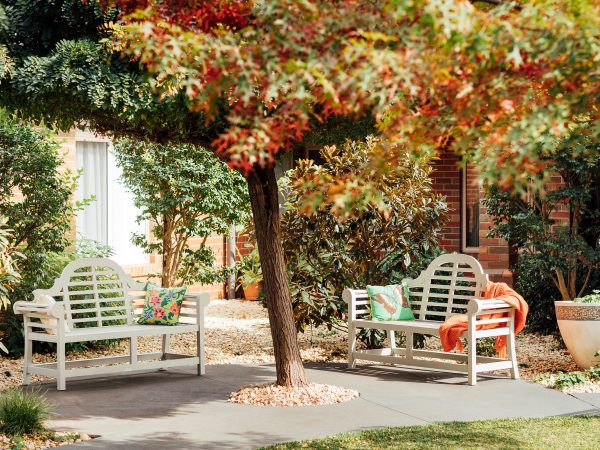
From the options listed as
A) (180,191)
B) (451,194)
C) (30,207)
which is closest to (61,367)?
(30,207)

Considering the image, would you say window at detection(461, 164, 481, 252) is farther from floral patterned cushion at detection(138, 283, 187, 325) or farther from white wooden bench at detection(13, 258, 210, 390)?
→ floral patterned cushion at detection(138, 283, 187, 325)

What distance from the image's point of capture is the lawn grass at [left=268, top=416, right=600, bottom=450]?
240 inches

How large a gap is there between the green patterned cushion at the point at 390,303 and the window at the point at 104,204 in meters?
4.77

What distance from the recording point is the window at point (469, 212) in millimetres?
14742

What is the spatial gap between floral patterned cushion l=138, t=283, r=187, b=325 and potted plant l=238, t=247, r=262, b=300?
1.61 metres

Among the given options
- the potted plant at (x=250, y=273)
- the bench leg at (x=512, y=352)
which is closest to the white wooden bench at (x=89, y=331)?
the potted plant at (x=250, y=273)

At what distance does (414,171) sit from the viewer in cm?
1030

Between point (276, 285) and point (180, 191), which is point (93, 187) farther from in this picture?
point (276, 285)

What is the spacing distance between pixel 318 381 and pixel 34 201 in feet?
11.9

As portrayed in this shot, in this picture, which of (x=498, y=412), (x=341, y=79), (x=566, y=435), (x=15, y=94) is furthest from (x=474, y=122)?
(x=15, y=94)

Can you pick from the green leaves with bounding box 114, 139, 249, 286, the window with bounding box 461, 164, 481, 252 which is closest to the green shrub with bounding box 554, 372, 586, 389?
the green leaves with bounding box 114, 139, 249, 286

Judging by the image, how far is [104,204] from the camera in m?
13.8

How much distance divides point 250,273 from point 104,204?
145 inches

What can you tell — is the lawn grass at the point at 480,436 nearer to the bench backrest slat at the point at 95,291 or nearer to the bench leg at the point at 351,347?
the bench leg at the point at 351,347
